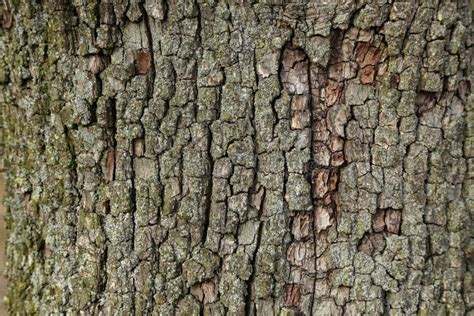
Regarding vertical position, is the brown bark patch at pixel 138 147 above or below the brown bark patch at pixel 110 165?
above

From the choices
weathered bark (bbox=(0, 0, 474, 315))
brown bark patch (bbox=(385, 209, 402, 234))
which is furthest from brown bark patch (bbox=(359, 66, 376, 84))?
brown bark patch (bbox=(385, 209, 402, 234))

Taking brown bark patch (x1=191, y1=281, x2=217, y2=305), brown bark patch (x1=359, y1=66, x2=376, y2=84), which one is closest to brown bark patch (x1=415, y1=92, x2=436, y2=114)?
brown bark patch (x1=359, y1=66, x2=376, y2=84)

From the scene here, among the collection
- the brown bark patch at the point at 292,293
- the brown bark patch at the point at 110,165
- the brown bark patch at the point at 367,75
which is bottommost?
the brown bark patch at the point at 292,293

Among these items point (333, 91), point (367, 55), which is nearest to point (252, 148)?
point (333, 91)

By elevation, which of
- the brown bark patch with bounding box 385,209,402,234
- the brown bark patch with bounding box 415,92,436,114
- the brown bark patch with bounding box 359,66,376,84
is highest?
the brown bark patch with bounding box 359,66,376,84

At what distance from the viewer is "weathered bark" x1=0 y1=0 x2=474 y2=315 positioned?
144 cm

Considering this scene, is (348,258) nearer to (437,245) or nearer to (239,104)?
(437,245)

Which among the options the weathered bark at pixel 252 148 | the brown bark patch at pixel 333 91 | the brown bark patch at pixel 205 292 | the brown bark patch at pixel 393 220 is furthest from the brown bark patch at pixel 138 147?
the brown bark patch at pixel 393 220

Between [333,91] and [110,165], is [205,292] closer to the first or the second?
[110,165]

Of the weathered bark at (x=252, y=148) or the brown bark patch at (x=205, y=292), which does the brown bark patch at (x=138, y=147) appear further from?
the brown bark patch at (x=205, y=292)

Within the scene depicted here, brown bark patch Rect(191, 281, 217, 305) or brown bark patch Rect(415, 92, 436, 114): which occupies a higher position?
brown bark patch Rect(415, 92, 436, 114)

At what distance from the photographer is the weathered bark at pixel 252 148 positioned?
1.44 metres

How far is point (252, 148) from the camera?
1.45m

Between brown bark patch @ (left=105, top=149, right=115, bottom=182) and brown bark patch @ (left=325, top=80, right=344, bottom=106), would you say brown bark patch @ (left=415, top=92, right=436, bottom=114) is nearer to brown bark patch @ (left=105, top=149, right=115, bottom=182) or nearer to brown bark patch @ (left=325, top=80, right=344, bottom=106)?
brown bark patch @ (left=325, top=80, right=344, bottom=106)
